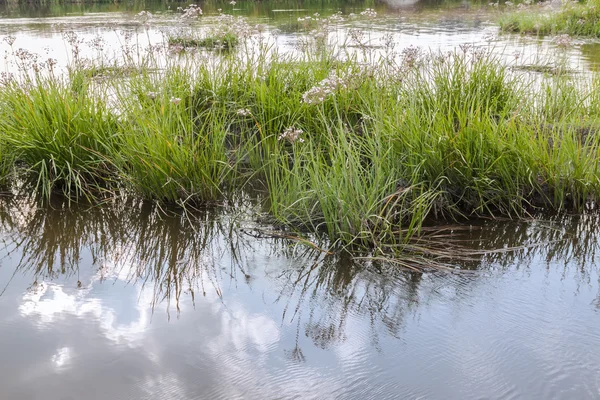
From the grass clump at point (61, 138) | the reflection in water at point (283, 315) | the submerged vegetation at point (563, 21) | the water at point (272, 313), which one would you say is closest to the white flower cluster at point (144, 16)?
the grass clump at point (61, 138)

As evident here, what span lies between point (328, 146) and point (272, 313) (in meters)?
1.79

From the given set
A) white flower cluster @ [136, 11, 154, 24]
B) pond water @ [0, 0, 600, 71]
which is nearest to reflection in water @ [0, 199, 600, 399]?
white flower cluster @ [136, 11, 154, 24]

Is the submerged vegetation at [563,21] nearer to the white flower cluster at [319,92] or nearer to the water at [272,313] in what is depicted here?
the white flower cluster at [319,92]

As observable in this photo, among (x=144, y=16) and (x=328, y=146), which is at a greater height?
(x=144, y=16)

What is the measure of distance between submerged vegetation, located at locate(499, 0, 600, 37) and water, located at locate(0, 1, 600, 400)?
10.3 meters

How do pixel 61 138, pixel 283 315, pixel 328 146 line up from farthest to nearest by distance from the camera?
1. pixel 328 146
2. pixel 61 138
3. pixel 283 315

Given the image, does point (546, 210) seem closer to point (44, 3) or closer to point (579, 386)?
point (579, 386)

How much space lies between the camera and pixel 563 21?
12.8 m

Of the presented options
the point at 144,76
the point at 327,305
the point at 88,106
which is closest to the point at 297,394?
the point at 327,305

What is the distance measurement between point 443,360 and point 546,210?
6.24ft

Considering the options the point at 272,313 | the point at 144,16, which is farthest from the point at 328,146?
the point at 144,16

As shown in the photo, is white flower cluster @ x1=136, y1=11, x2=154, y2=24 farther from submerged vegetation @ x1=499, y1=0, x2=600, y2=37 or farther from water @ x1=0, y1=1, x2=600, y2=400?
submerged vegetation @ x1=499, y1=0, x2=600, y2=37

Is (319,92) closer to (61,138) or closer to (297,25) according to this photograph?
(61,138)

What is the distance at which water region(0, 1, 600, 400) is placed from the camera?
2385mm
